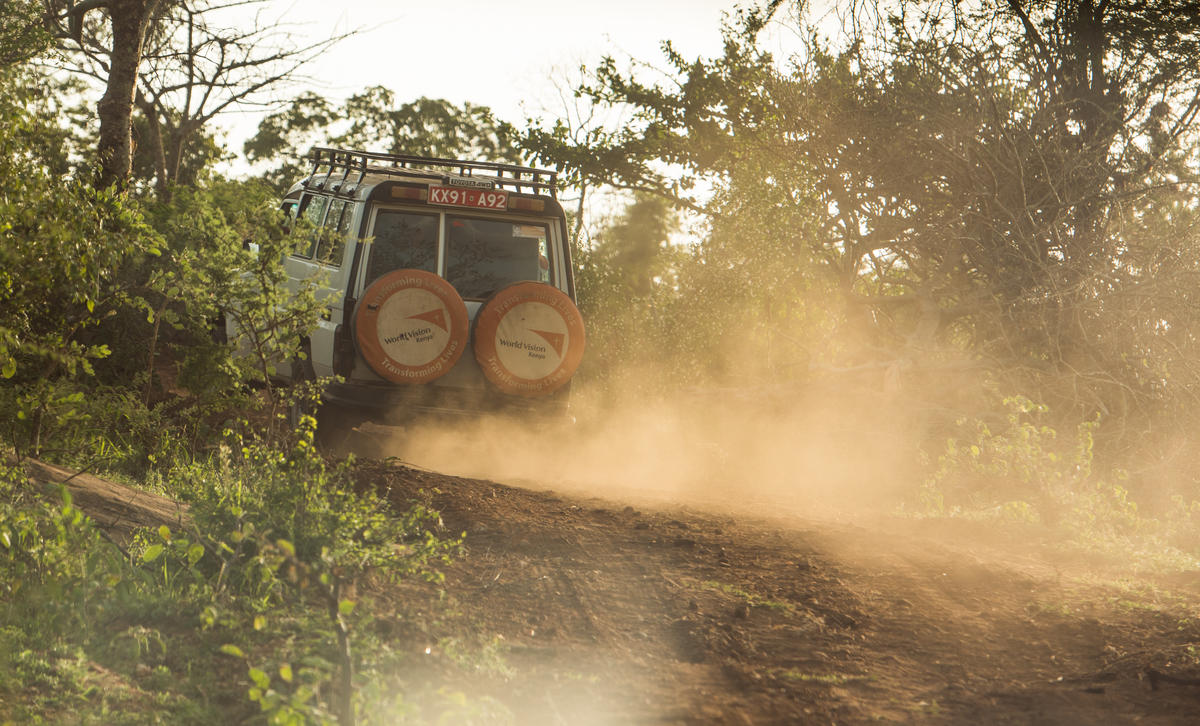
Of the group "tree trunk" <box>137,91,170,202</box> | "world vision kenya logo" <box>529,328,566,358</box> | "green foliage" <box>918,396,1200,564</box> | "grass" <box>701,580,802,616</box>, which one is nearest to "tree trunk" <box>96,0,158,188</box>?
"world vision kenya logo" <box>529,328,566,358</box>

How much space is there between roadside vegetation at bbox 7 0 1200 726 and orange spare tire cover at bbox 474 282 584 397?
149cm

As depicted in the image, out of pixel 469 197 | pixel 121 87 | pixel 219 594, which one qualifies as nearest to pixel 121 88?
pixel 121 87

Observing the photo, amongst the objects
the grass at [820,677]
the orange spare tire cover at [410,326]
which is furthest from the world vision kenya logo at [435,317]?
the grass at [820,677]

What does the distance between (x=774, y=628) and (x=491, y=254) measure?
4.49 meters

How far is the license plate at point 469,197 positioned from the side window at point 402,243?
0.80 feet

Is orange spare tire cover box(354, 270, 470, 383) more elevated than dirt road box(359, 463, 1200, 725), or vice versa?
orange spare tire cover box(354, 270, 470, 383)

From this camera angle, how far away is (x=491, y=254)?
26.7ft

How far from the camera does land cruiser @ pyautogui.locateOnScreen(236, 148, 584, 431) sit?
716cm

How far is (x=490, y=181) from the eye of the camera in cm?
830

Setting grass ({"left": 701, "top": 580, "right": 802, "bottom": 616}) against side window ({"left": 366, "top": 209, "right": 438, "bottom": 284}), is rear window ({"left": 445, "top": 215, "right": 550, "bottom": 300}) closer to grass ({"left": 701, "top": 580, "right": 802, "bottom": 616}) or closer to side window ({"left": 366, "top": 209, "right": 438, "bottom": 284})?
side window ({"left": 366, "top": 209, "right": 438, "bottom": 284})

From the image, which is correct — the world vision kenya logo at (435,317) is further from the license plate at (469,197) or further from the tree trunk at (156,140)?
the tree trunk at (156,140)

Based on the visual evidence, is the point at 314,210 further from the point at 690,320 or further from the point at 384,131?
the point at 384,131

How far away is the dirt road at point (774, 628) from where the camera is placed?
358 cm

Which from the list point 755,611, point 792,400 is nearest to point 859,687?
point 755,611
